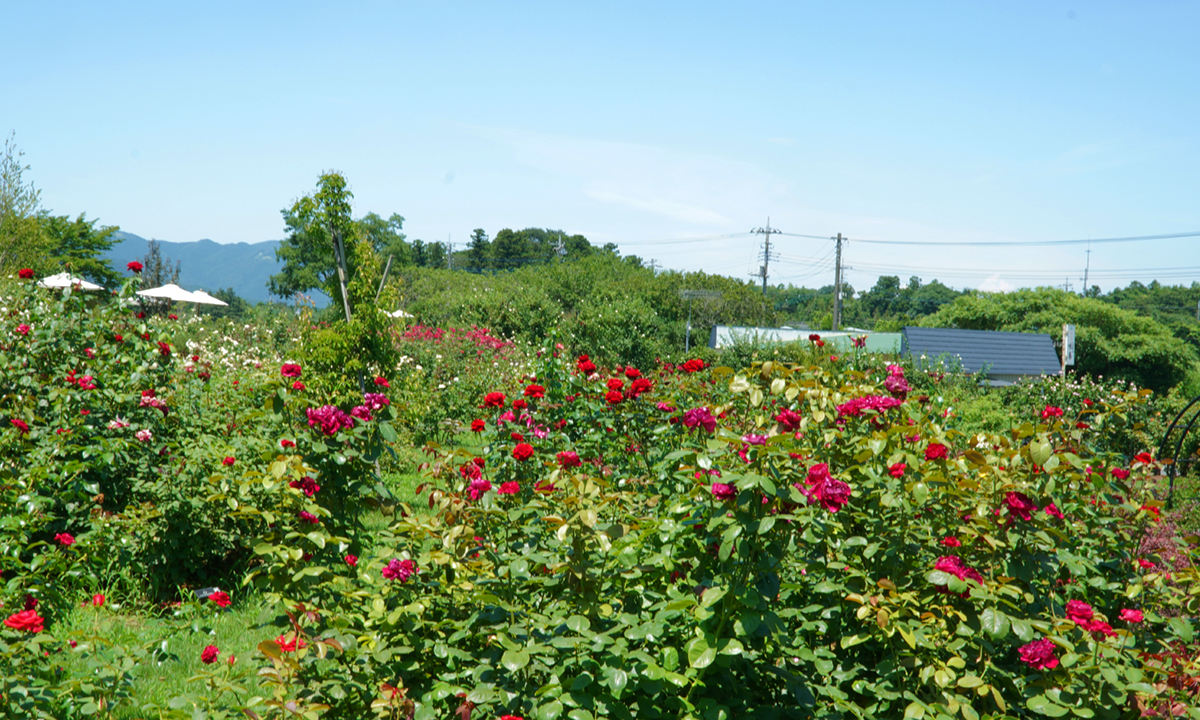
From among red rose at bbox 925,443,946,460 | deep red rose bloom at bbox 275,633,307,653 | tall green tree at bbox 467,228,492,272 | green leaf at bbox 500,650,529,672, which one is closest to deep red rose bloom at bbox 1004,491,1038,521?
red rose at bbox 925,443,946,460

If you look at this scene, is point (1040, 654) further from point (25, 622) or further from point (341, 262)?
point (341, 262)

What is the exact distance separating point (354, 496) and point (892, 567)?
6.70 ft

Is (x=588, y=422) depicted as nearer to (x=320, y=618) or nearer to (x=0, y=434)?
(x=320, y=618)

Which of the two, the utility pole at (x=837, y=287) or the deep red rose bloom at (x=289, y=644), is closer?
the deep red rose bloom at (x=289, y=644)

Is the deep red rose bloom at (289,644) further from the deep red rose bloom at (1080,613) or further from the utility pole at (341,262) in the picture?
the utility pole at (341,262)

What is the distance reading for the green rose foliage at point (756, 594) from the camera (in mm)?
1909

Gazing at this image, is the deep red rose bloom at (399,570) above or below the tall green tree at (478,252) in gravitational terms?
below

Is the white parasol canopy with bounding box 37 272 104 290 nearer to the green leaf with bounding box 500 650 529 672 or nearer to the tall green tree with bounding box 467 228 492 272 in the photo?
the green leaf with bounding box 500 650 529 672

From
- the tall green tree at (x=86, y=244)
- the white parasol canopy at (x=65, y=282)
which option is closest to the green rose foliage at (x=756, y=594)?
the white parasol canopy at (x=65, y=282)

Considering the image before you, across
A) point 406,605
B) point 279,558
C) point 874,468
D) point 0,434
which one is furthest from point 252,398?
point 874,468

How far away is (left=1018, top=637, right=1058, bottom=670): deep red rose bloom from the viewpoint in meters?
1.93

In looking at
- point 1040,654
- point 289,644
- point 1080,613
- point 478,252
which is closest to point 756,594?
point 1040,654

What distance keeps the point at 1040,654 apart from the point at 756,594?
838 millimetres

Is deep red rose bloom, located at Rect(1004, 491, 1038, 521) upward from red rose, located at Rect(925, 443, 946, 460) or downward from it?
downward
